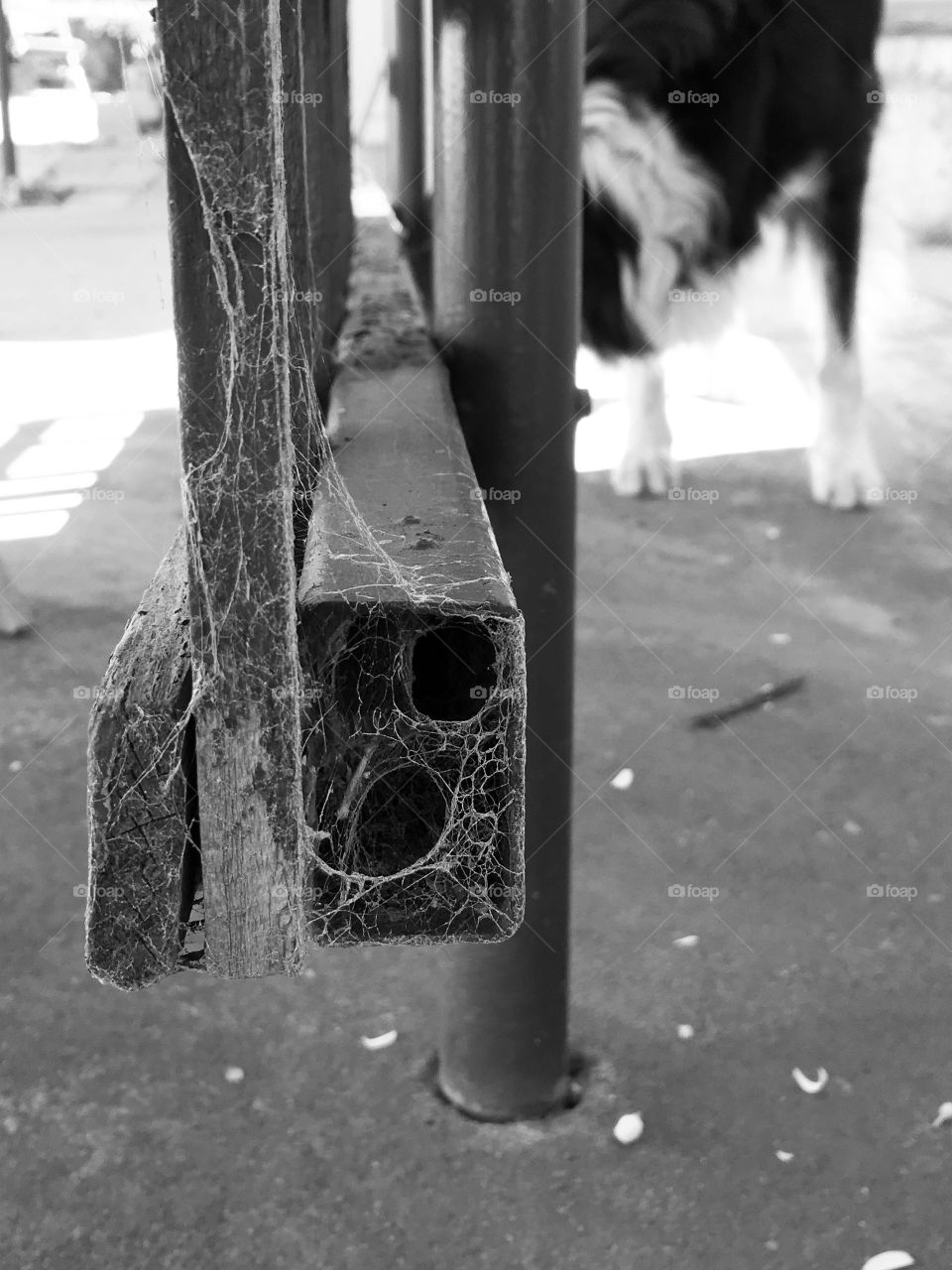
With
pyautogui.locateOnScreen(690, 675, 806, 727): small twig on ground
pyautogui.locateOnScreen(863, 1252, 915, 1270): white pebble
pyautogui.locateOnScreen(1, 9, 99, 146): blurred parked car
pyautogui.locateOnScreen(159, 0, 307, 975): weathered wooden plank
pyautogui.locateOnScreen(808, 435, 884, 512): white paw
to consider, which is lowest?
pyautogui.locateOnScreen(690, 675, 806, 727): small twig on ground

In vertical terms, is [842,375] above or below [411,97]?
below

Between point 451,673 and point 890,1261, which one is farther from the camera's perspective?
point 890,1261

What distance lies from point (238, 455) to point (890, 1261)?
155 cm

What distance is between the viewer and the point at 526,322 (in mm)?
1481

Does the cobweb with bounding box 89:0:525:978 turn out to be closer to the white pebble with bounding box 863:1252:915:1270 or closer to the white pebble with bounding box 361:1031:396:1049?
the white pebble with bounding box 863:1252:915:1270

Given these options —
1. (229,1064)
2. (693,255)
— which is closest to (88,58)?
(693,255)

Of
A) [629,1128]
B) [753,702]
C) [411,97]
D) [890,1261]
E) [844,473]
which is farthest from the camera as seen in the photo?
[844,473]

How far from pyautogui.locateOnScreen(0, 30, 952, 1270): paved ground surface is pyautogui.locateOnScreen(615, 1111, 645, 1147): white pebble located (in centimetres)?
2

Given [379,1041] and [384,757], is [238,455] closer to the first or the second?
[384,757]

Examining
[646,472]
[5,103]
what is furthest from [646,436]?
[5,103]

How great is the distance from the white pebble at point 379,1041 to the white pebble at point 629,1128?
40cm

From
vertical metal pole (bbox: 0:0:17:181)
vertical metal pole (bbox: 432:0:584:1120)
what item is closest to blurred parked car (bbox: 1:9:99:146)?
vertical metal pole (bbox: 0:0:17:181)

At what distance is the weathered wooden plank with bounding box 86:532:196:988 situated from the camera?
62 centimetres

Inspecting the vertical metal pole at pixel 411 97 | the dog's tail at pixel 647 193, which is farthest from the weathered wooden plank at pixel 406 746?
the dog's tail at pixel 647 193
